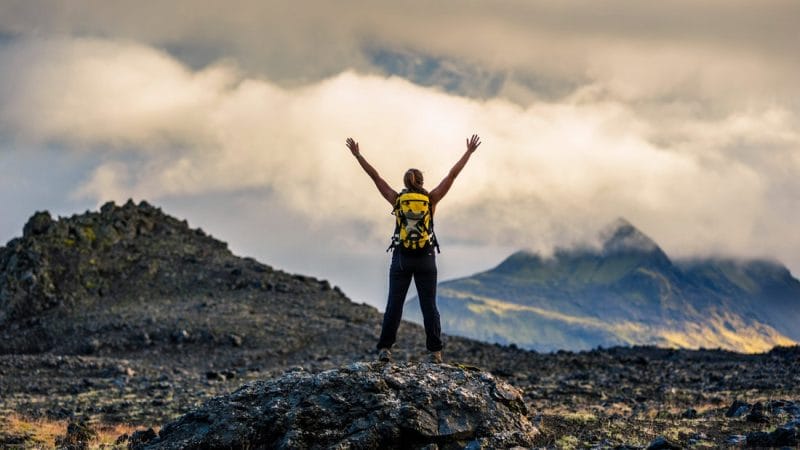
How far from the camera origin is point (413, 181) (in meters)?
20.1

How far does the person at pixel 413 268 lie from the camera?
20.2m

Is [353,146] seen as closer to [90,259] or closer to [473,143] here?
[473,143]

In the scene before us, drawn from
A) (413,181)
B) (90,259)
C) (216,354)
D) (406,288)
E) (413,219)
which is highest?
(90,259)

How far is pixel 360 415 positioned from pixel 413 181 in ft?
17.2

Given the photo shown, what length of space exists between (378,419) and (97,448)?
10264 mm

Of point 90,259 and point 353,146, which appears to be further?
point 90,259

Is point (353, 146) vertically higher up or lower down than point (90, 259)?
lower down

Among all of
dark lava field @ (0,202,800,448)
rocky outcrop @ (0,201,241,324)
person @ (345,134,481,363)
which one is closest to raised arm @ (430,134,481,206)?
person @ (345,134,481,363)

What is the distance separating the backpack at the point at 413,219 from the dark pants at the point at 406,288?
326mm

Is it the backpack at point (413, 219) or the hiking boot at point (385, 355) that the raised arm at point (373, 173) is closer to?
the backpack at point (413, 219)

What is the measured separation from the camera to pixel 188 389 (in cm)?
4581

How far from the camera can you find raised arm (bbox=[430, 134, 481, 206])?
20.2m

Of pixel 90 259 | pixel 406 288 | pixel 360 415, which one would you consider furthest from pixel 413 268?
pixel 90 259

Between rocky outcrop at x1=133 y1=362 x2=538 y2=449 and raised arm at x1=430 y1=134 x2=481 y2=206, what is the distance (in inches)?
151
